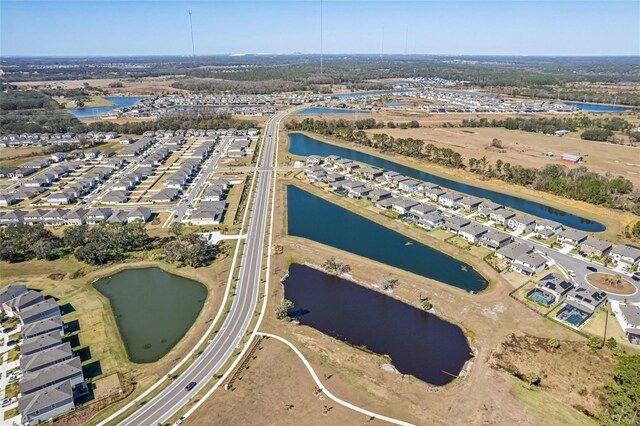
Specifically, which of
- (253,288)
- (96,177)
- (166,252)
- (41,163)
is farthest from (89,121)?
(253,288)

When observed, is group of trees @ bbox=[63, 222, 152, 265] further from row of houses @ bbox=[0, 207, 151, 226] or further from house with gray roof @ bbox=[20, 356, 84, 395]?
house with gray roof @ bbox=[20, 356, 84, 395]

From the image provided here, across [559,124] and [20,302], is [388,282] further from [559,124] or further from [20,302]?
[559,124]

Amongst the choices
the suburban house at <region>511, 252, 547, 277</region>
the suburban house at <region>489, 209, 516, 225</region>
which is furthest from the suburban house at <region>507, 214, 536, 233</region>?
the suburban house at <region>511, 252, 547, 277</region>

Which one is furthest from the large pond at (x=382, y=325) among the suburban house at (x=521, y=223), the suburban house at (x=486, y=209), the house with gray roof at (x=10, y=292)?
the house with gray roof at (x=10, y=292)

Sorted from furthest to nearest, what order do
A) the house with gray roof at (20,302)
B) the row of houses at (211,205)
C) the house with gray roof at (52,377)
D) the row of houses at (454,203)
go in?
the row of houses at (211,205) < the row of houses at (454,203) < the house with gray roof at (20,302) < the house with gray roof at (52,377)

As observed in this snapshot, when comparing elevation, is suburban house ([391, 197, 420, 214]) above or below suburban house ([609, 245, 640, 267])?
above

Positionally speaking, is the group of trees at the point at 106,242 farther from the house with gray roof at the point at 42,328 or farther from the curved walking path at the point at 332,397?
the curved walking path at the point at 332,397

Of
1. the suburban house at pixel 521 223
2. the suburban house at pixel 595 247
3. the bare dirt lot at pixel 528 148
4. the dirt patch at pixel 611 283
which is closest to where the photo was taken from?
the dirt patch at pixel 611 283
